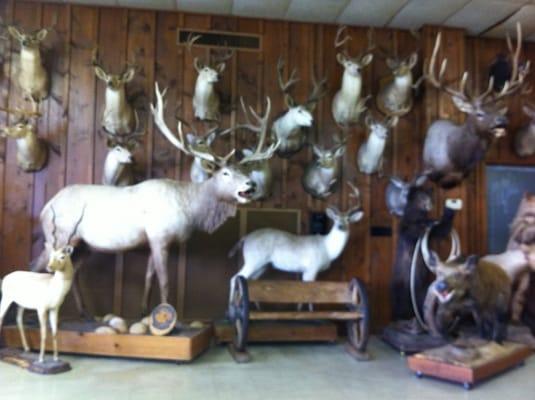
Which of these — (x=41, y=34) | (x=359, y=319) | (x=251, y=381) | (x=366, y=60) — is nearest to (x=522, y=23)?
(x=366, y=60)

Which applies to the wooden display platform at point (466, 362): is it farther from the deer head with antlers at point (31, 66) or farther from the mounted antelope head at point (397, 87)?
the deer head with antlers at point (31, 66)

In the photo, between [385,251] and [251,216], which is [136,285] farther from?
[385,251]

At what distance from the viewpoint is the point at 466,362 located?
3.53 m

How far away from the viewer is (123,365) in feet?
12.7

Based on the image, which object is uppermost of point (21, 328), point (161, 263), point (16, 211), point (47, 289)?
point (16, 211)

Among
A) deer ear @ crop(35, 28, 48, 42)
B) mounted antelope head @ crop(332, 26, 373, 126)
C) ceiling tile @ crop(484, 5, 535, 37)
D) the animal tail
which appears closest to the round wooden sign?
the animal tail

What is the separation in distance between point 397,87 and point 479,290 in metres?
2.30

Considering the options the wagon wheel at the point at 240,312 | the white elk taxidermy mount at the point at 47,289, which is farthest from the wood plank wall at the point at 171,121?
the white elk taxidermy mount at the point at 47,289

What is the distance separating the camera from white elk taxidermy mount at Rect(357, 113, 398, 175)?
4.98 m

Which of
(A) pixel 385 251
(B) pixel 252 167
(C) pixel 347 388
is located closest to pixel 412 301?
(A) pixel 385 251

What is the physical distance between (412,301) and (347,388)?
1.50m

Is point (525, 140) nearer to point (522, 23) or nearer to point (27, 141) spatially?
point (522, 23)

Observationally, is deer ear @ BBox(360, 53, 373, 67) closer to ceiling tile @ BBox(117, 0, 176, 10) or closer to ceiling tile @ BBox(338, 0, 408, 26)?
ceiling tile @ BBox(338, 0, 408, 26)

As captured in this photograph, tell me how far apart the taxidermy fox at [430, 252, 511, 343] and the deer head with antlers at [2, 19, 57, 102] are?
402 centimetres
